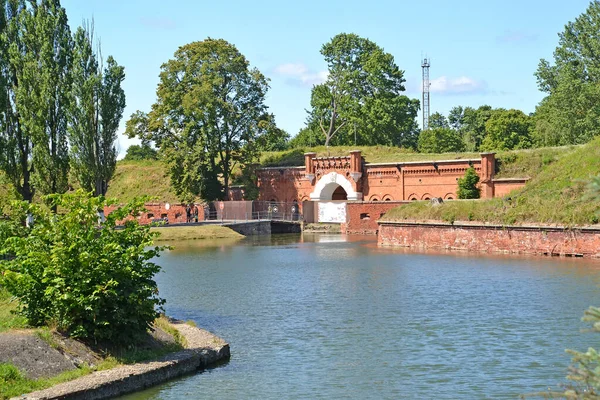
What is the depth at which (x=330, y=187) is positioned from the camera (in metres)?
53.0

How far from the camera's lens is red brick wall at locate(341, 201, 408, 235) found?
4641cm

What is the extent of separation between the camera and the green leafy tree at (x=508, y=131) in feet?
213

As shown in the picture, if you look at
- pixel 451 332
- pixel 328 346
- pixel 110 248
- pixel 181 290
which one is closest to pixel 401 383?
pixel 328 346

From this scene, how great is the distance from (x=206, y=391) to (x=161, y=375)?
2.89ft

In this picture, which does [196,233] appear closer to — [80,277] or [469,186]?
[469,186]

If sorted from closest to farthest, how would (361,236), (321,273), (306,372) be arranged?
1. (306,372)
2. (321,273)
3. (361,236)

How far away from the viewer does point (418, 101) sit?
73375mm

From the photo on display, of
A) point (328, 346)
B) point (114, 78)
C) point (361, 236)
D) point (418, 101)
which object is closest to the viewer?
point (328, 346)

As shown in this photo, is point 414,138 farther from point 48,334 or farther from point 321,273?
point 48,334

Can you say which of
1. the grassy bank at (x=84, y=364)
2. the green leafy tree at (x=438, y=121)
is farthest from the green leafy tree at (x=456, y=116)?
the grassy bank at (x=84, y=364)

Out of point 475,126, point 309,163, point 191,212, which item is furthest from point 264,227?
point 475,126

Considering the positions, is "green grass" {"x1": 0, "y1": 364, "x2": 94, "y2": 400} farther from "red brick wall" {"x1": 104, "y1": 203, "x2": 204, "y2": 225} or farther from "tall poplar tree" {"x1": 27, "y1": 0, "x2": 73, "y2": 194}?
"red brick wall" {"x1": 104, "y1": 203, "x2": 204, "y2": 225}

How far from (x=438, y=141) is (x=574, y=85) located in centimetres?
1668

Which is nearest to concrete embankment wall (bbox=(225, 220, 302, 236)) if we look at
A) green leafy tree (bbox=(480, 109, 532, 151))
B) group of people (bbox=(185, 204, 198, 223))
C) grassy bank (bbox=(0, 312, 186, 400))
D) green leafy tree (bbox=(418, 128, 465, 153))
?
group of people (bbox=(185, 204, 198, 223))
